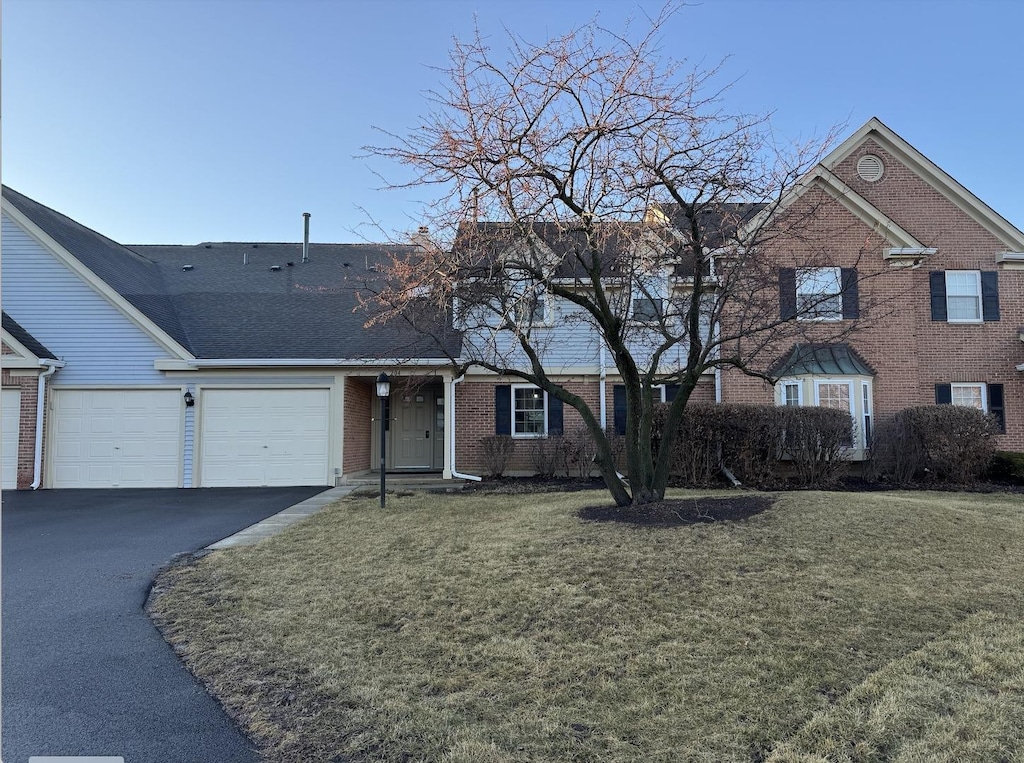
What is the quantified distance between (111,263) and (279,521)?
33.0 ft

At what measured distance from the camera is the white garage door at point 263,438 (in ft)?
44.4

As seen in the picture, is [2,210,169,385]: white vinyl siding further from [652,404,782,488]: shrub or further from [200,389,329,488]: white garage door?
[652,404,782,488]: shrub

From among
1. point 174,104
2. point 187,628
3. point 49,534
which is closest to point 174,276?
point 174,104

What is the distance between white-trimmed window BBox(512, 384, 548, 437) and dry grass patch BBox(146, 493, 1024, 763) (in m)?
7.39

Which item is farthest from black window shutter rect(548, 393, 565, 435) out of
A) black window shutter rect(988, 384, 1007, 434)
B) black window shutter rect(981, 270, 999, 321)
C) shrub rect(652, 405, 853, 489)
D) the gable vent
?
black window shutter rect(981, 270, 999, 321)

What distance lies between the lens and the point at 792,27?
928 cm

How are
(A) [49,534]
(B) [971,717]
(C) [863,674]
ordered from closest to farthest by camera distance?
(B) [971,717], (C) [863,674], (A) [49,534]

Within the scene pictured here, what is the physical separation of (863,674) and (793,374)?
11155 mm

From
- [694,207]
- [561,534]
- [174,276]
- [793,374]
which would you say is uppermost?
[174,276]

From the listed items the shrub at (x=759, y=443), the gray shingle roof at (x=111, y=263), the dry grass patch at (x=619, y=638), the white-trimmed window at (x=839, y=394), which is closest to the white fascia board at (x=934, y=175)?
the white-trimmed window at (x=839, y=394)

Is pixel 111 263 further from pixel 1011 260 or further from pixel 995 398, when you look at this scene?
pixel 1011 260

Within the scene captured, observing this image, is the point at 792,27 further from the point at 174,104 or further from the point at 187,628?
the point at 187,628

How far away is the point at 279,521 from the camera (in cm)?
926

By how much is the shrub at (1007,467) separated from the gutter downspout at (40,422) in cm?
2001
